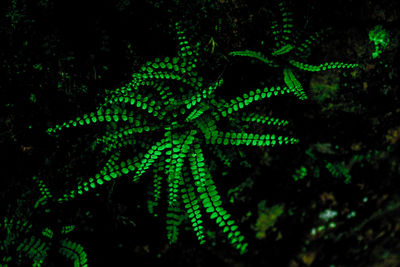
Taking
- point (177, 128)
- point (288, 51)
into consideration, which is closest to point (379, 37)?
point (288, 51)

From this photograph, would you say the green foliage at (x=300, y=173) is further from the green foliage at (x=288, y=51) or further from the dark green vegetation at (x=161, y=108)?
the green foliage at (x=288, y=51)

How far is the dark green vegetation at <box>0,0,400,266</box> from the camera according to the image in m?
2.15

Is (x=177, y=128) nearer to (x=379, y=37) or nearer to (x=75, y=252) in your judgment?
(x=75, y=252)

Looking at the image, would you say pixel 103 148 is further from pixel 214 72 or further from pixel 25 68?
pixel 214 72

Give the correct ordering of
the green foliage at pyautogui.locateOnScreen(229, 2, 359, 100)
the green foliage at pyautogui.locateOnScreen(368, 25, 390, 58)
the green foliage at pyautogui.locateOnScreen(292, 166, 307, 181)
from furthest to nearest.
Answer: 1. the green foliage at pyautogui.locateOnScreen(292, 166, 307, 181)
2. the green foliage at pyautogui.locateOnScreen(368, 25, 390, 58)
3. the green foliage at pyautogui.locateOnScreen(229, 2, 359, 100)

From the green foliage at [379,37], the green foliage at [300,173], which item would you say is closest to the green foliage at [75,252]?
the green foliage at [300,173]

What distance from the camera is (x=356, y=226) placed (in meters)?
3.97

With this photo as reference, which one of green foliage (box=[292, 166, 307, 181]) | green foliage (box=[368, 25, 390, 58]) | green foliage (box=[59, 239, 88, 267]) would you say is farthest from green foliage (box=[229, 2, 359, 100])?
green foliage (box=[59, 239, 88, 267])

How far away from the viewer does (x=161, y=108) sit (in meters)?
2.18

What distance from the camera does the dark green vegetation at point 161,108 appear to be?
2.15 m

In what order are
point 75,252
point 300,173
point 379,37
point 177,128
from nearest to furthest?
1. point 177,128
2. point 75,252
3. point 379,37
4. point 300,173

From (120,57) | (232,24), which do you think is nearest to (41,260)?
(120,57)

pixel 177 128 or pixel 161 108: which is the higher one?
pixel 161 108

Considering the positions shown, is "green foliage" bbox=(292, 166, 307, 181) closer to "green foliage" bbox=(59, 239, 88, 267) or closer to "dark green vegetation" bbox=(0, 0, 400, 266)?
"dark green vegetation" bbox=(0, 0, 400, 266)
